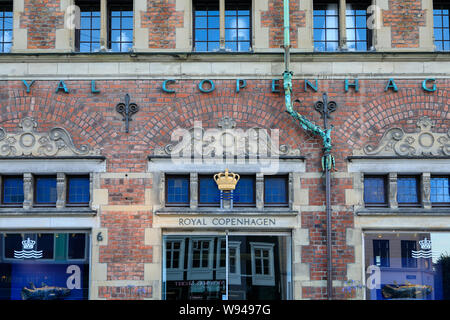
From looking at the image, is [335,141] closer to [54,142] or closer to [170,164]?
[170,164]

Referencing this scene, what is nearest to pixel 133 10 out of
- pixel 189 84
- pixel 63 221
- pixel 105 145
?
pixel 189 84

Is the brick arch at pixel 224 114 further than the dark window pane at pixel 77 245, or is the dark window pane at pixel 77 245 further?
the brick arch at pixel 224 114

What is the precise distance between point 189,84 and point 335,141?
3.49 m

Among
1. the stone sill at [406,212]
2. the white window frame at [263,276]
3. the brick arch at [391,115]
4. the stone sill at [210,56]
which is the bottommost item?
the white window frame at [263,276]

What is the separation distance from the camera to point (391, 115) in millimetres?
16188

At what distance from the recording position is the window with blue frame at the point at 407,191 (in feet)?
52.7

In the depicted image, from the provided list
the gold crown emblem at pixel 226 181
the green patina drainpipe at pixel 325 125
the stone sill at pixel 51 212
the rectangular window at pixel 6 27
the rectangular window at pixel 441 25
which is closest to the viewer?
the green patina drainpipe at pixel 325 125

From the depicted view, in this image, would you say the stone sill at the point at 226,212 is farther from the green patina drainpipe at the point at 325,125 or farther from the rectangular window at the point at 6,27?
the rectangular window at the point at 6,27

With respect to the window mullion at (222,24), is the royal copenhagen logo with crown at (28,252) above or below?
below

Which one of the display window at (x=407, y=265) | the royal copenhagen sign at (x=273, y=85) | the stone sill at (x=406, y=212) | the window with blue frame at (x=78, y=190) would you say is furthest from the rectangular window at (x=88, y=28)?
the display window at (x=407, y=265)

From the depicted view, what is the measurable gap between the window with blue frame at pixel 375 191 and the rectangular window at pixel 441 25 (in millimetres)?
3355

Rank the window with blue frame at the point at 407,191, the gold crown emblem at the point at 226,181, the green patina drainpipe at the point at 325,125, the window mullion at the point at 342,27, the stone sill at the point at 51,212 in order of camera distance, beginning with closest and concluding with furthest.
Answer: the green patina drainpipe at the point at 325,125, the stone sill at the point at 51,212, the gold crown emblem at the point at 226,181, the window with blue frame at the point at 407,191, the window mullion at the point at 342,27

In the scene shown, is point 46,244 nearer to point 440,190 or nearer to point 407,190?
point 407,190

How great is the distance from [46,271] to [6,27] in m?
5.69
